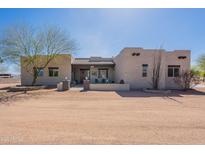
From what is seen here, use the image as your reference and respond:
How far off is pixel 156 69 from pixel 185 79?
324cm

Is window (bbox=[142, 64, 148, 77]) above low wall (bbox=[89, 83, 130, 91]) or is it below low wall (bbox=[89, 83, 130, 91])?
above

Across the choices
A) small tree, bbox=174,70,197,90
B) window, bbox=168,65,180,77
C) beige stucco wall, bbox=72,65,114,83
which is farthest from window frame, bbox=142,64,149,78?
beige stucco wall, bbox=72,65,114,83

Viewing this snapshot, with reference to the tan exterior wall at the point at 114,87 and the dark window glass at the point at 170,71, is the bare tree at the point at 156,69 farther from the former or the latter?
the tan exterior wall at the point at 114,87

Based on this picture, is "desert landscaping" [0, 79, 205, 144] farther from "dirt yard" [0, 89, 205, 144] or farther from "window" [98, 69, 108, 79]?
"window" [98, 69, 108, 79]

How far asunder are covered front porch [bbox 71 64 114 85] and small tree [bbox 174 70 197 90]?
9.77 metres

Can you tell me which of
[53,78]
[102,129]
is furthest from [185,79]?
[53,78]

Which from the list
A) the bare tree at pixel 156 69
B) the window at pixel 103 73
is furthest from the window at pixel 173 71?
the window at pixel 103 73

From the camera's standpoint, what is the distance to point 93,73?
25703mm

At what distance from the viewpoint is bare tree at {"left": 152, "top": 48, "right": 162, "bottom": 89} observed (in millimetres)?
18536

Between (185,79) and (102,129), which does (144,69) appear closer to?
(185,79)

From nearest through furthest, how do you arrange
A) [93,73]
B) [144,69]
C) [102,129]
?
[102,129]
[144,69]
[93,73]

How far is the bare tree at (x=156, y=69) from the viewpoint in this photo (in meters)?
18.5
